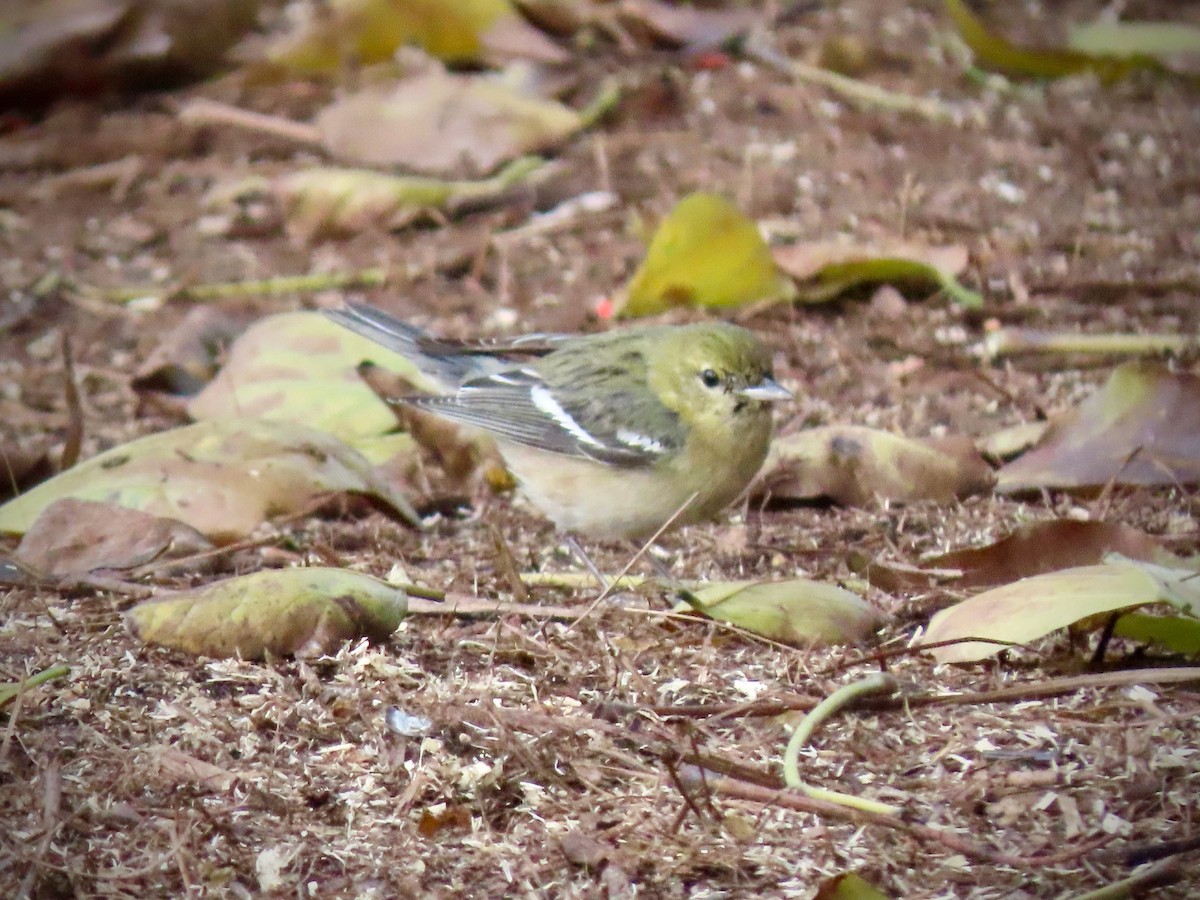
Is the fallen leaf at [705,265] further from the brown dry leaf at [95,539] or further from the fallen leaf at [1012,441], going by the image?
the brown dry leaf at [95,539]

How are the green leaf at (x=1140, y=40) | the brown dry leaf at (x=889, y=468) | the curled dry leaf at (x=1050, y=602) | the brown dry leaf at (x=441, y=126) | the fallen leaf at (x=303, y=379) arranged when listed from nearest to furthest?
1. the curled dry leaf at (x=1050, y=602)
2. the brown dry leaf at (x=889, y=468)
3. the fallen leaf at (x=303, y=379)
4. the brown dry leaf at (x=441, y=126)
5. the green leaf at (x=1140, y=40)

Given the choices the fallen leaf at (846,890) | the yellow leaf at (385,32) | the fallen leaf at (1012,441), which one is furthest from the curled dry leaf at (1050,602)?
the yellow leaf at (385,32)

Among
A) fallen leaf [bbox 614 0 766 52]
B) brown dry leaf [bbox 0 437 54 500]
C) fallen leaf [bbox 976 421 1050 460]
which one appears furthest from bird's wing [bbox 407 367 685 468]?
fallen leaf [bbox 614 0 766 52]

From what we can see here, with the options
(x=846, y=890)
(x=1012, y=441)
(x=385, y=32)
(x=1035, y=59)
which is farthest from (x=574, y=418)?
(x=1035, y=59)

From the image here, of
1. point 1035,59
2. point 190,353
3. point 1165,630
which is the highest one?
point 1165,630

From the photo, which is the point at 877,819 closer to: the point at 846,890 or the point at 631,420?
the point at 846,890

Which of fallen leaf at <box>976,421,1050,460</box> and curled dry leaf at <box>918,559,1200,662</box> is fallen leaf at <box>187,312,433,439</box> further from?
curled dry leaf at <box>918,559,1200,662</box>

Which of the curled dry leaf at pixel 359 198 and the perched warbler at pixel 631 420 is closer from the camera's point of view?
the perched warbler at pixel 631 420
